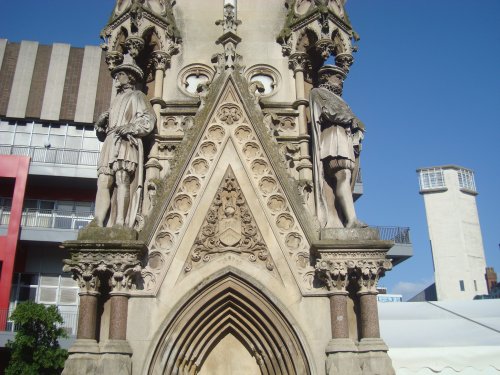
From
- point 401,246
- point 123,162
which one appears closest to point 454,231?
point 401,246

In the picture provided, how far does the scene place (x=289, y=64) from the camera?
1067 cm

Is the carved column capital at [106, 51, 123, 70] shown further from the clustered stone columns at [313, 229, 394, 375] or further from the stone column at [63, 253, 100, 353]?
the clustered stone columns at [313, 229, 394, 375]

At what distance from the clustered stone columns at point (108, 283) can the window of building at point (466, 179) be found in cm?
5176

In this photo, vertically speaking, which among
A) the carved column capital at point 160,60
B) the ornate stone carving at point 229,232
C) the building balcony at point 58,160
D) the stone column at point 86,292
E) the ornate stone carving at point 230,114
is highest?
the building balcony at point 58,160

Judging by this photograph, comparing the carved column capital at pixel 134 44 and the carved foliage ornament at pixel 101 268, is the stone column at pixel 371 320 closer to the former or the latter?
the carved foliage ornament at pixel 101 268

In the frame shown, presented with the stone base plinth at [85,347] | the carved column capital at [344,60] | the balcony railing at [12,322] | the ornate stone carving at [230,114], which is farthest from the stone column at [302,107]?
the balcony railing at [12,322]

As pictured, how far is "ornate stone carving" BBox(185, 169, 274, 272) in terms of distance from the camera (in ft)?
28.1

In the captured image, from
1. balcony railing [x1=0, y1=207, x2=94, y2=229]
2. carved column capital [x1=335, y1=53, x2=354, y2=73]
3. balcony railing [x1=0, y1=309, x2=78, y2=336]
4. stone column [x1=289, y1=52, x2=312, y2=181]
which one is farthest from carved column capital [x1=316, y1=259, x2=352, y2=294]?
balcony railing [x1=0, y1=207, x2=94, y2=229]

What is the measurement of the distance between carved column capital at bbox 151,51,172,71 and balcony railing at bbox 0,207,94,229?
17.3 metres

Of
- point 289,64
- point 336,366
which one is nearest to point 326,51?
point 289,64

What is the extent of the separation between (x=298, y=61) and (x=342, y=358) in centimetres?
594

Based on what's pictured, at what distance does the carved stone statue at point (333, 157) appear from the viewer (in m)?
8.57

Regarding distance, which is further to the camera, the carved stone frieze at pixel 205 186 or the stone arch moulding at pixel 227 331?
the carved stone frieze at pixel 205 186

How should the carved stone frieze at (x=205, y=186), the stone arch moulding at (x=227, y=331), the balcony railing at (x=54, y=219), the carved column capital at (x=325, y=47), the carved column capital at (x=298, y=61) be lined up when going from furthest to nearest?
the balcony railing at (x=54, y=219), the carved column capital at (x=298, y=61), the carved column capital at (x=325, y=47), the carved stone frieze at (x=205, y=186), the stone arch moulding at (x=227, y=331)
